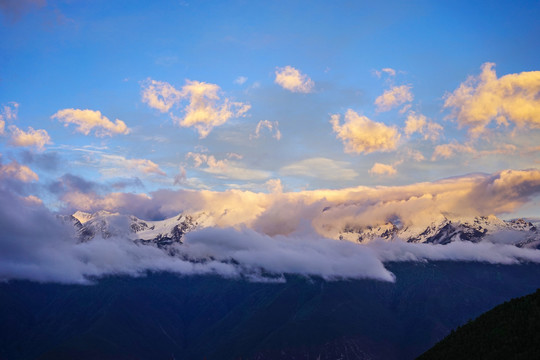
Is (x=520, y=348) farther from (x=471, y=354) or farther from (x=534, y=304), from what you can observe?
(x=534, y=304)

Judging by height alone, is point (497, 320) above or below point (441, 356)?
above

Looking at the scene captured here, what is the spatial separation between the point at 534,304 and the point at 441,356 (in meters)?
32.5

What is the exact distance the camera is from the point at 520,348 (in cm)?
12988

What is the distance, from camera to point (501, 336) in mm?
142625

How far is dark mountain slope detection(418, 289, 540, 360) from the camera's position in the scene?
429 ft

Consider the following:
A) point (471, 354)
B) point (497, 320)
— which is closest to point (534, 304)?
point (497, 320)

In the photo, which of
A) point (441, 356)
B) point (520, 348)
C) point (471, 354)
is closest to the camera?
point (520, 348)

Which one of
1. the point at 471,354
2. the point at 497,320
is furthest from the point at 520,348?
the point at 497,320

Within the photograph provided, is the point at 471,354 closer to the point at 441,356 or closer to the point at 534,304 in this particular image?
the point at 441,356

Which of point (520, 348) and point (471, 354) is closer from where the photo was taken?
point (520, 348)

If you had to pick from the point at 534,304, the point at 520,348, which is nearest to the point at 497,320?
the point at 534,304

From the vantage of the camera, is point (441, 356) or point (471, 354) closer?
point (471, 354)

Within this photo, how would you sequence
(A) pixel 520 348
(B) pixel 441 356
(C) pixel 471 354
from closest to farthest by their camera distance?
(A) pixel 520 348 < (C) pixel 471 354 < (B) pixel 441 356

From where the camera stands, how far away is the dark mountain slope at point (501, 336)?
131 metres
